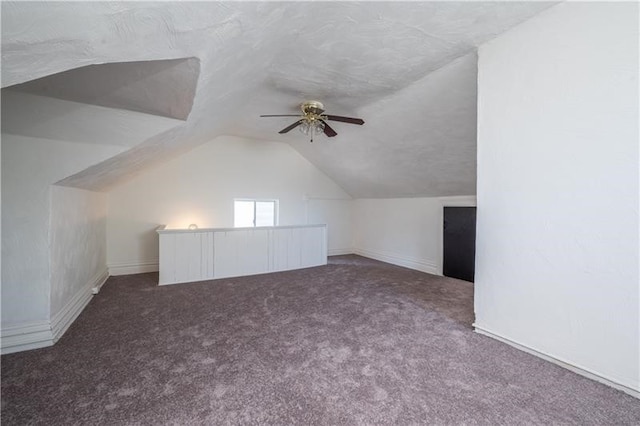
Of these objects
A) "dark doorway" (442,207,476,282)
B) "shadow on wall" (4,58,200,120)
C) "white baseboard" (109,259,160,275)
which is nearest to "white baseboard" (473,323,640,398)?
"dark doorway" (442,207,476,282)

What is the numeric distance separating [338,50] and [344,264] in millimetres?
3695

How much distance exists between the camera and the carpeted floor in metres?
1.31

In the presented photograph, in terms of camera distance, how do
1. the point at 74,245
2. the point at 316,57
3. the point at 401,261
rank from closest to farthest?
the point at 316,57, the point at 74,245, the point at 401,261

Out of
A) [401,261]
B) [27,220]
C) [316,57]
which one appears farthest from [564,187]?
[27,220]

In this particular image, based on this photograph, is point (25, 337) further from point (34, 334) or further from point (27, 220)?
point (27, 220)

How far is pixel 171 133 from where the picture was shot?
8.27ft

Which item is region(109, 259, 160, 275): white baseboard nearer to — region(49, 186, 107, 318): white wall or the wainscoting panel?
region(49, 186, 107, 318): white wall

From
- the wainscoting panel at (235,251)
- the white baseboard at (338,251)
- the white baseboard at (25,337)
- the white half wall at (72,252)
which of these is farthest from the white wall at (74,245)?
the white baseboard at (338,251)

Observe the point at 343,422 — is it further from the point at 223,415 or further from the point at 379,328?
the point at 379,328

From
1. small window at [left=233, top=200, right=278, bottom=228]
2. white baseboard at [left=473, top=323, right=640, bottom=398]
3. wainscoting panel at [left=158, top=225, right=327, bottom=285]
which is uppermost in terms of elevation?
small window at [left=233, top=200, right=278, bottom=228]

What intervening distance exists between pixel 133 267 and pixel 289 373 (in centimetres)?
383

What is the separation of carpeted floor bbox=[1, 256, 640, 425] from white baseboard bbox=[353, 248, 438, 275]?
5.70 feet

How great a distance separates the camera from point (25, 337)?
187 cm

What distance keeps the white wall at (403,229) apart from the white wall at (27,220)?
4.71 metres
